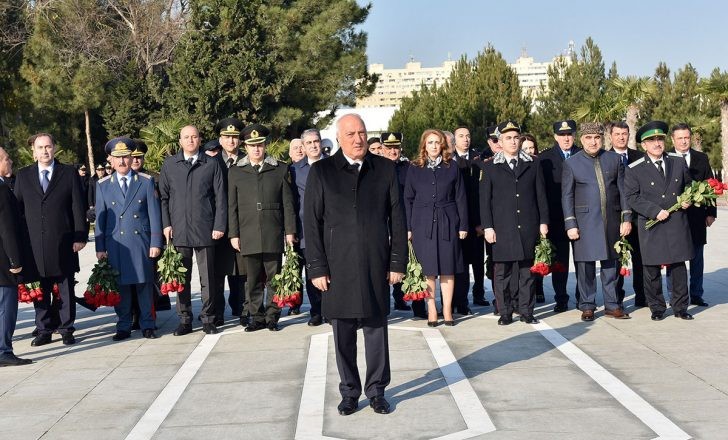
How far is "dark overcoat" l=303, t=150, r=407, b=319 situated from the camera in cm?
672

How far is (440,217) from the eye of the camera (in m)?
10.3

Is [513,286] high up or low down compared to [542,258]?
down

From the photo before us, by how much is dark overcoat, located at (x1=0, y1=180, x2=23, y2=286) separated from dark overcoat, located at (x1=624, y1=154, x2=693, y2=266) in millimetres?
6117

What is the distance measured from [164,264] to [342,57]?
3573 centimetres

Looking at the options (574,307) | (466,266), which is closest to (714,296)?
(574,307)

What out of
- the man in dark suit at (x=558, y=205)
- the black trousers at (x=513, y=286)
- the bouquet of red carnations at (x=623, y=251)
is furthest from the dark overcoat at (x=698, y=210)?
the black trousers at (x=513, y=286)

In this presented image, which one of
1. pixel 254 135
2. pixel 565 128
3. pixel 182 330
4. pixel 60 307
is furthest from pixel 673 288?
pixel 60 307

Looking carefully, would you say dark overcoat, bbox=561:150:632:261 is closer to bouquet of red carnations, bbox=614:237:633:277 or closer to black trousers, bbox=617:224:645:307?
bouquet of red carnations, bbox=614:237:633:277

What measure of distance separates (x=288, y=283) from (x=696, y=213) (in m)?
4.57

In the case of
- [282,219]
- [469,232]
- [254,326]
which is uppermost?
[282,219]

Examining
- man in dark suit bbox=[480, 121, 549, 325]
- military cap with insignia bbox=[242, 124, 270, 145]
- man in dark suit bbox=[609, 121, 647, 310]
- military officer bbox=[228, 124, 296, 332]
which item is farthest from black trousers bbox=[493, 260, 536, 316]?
military cap with insignia bbox=[242, 124, 270, 145]

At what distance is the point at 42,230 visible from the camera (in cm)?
991

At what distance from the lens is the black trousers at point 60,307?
10.1 metres

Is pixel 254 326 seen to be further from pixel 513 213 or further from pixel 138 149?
pixel 513 213
